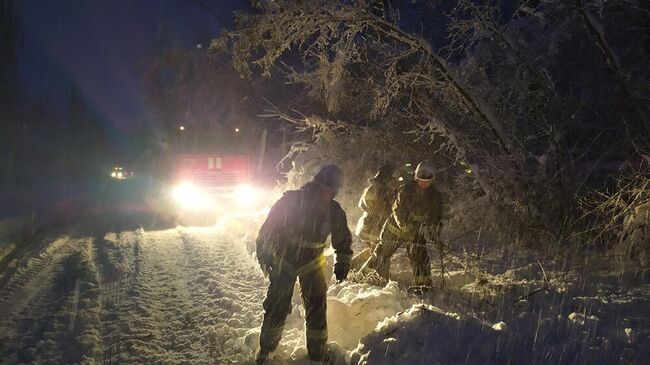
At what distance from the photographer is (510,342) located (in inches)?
137

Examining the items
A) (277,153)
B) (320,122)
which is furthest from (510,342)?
(277,153)

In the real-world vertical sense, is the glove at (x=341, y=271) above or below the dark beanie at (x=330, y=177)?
below

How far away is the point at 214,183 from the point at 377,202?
9.37 m

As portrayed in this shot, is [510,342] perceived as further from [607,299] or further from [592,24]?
[592,24]

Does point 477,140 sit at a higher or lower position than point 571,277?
higher

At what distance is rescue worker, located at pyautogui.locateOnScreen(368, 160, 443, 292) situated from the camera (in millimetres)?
5598

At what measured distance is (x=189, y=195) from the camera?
1459 cm

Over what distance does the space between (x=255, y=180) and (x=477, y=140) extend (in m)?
9.27

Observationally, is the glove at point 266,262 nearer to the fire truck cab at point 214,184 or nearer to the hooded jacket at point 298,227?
the hooded jacket at point 298,227

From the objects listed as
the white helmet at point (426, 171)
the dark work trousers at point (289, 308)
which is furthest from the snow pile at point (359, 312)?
the white helmet at point (426, 171)

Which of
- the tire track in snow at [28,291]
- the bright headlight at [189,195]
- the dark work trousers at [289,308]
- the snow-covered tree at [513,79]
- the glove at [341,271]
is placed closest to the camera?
the dark work trousers at [289,308]

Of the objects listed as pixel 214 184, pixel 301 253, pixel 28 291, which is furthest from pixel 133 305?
pixel 214 184

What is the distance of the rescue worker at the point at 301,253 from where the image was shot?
3980 millimetres

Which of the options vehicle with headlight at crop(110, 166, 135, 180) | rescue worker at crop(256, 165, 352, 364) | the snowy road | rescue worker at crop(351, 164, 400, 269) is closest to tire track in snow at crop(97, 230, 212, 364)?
the snowy road
